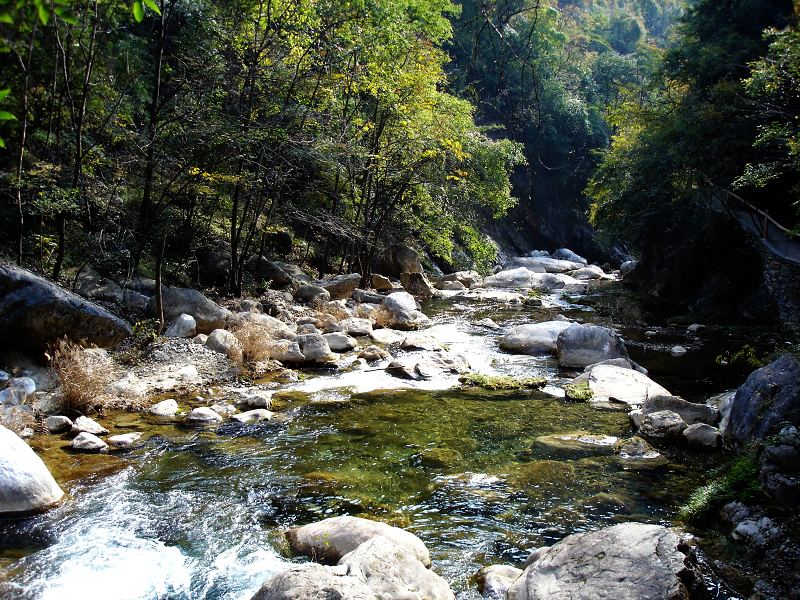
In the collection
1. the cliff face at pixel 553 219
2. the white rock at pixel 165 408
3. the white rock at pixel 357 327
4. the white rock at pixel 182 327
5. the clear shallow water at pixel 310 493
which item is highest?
the cliff face at pixel 553 219

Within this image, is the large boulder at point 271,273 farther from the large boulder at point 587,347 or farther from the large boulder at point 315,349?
the large boulder at point 587,347

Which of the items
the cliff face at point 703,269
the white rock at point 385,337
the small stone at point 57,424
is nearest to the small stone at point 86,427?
the small stone at point 57,424

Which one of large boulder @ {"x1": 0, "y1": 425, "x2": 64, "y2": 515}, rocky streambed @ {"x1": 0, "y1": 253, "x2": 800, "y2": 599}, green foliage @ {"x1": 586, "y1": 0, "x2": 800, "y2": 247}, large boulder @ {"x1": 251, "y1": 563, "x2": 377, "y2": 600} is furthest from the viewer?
green foliage @ {"x1": 586, "y1": 0, "x2": 800, "y2": 247}

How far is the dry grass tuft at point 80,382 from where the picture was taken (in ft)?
23.2

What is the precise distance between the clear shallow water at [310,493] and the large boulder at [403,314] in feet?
20.4

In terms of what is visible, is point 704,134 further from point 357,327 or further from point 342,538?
point 342,538

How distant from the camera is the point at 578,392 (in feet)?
29.2

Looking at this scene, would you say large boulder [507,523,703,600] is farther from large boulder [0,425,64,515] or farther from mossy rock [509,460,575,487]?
large boulder [0,425,64,515]

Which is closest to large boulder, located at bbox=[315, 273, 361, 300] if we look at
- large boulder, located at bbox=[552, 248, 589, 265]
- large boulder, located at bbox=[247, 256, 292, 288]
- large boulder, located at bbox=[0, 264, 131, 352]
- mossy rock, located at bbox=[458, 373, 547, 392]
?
large boulder, located at bbox=[247, 256, 292, 288]

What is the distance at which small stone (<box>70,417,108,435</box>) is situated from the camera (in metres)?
6.56

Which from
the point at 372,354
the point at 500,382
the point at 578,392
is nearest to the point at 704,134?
the point at 578,392

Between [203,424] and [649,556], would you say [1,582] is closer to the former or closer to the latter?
[203,424]

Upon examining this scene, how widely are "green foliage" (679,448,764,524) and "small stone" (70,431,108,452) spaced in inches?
226

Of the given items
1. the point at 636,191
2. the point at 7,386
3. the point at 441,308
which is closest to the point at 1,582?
the point at 7,386
